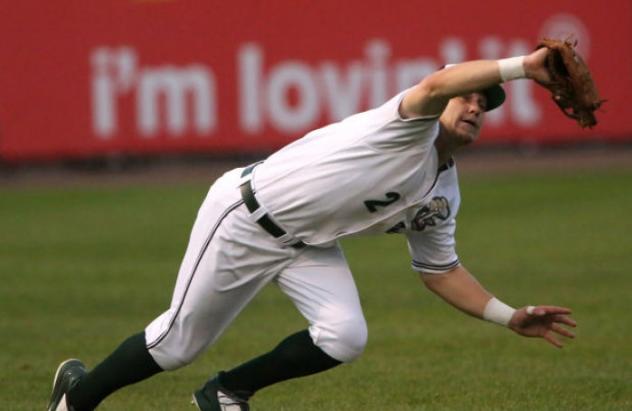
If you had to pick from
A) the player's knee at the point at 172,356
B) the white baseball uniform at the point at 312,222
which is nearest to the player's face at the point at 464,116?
the white baseball uniform at the point at 312,222

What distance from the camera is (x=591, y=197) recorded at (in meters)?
20.2

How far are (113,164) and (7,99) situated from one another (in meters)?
2.45

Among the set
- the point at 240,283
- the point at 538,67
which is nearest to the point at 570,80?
the point at 538,67

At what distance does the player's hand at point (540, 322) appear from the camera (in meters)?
6.52

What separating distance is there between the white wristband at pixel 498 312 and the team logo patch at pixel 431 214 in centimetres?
53

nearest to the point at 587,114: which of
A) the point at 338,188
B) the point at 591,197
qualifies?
the point at 338,188

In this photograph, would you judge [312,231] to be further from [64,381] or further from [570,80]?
[64,381]

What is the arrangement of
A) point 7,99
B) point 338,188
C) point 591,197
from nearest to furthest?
point 338,188 → point 591,197 → point 7,99

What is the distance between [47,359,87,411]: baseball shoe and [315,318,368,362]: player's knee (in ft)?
4.75

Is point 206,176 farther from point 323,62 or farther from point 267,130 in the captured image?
point 323,62

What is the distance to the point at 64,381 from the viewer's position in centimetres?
705

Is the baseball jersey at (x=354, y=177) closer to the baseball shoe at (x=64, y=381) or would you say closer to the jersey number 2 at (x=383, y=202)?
the jersey number 2 at (x=383, y=202)

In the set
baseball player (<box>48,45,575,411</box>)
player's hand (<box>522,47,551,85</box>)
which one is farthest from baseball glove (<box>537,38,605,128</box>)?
baseball player (<box>48,45,575,411</box>)

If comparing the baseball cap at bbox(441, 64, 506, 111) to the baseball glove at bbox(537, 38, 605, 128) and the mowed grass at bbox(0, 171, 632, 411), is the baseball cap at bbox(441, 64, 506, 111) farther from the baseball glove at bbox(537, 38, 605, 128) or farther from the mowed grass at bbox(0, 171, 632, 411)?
the mowed grass at bbox(0, 171, 632, 411)
